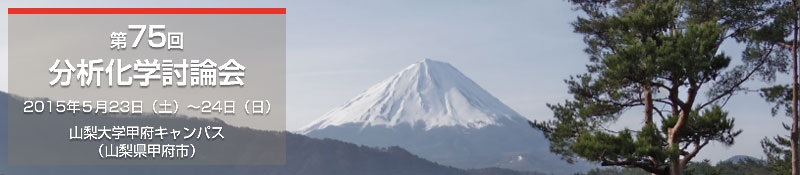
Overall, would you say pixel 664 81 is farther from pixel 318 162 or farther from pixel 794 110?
pixel 318 162

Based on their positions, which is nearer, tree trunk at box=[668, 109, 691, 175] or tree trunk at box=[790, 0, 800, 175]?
tree trunk at box=[668, 109, 691, 175]

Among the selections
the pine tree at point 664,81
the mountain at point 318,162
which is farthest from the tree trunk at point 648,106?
the mountain at point 318,162

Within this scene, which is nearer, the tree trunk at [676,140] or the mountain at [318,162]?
the tree trunk at [676,140]

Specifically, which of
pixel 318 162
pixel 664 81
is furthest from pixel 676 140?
pixel 318 162

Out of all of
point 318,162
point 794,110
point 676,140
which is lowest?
point 676,140

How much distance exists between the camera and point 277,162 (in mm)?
150875

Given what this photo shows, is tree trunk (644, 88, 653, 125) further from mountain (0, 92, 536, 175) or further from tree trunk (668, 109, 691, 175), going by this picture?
mountain (0, 92, 536, 175)

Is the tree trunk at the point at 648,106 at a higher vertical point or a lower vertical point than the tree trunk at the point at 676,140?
higher

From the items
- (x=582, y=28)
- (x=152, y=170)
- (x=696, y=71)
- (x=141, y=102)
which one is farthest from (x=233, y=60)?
(x=152, y=170)

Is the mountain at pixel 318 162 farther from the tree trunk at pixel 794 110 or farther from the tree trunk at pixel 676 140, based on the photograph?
the tree trunk at pixel 676 140

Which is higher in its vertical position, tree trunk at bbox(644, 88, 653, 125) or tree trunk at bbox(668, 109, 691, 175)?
tree trunk at bbox(644, 88, 653, 125)

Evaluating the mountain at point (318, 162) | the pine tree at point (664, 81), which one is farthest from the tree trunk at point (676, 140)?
the mountain at point (318, 162)

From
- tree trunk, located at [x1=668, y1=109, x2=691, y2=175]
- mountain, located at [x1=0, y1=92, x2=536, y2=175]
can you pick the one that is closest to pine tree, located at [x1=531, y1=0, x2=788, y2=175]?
tree trunk, located at [x1=668, y1=109, x2=691, y2=175]

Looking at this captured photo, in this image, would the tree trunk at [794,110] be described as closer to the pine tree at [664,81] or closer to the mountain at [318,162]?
→ the pine tree at [664,81]
